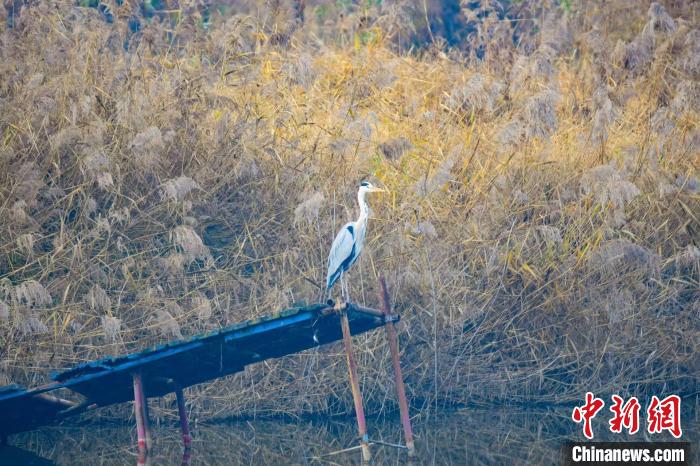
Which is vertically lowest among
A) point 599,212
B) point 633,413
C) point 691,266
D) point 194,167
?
point 633,413

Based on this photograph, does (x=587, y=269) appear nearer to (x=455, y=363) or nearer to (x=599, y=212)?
(x=599, y=212)

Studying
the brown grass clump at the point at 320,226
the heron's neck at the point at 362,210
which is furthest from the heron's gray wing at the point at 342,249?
the brown grass clump at the point at 320,226

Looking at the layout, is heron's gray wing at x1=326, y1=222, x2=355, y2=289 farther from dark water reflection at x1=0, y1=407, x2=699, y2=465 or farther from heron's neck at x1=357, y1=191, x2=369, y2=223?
dark water reflection at x1=0, y1=407, x2=699, y2=465

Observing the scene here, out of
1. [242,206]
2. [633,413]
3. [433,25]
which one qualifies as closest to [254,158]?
[242,206]

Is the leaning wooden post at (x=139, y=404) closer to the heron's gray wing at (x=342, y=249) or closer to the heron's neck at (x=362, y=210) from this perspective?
the heron's gray wing at (x=342, y=249)

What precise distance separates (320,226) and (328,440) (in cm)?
198

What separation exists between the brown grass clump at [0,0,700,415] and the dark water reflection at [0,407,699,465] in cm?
20

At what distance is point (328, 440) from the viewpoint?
896 centimetres

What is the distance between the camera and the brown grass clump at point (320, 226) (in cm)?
902

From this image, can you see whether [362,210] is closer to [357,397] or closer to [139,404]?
[357,397]

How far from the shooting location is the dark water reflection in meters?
8.45

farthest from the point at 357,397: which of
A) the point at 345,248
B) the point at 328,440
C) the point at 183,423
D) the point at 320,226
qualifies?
the point at 320,226

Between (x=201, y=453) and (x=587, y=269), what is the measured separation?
12.6ft

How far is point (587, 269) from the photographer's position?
31.0ft
